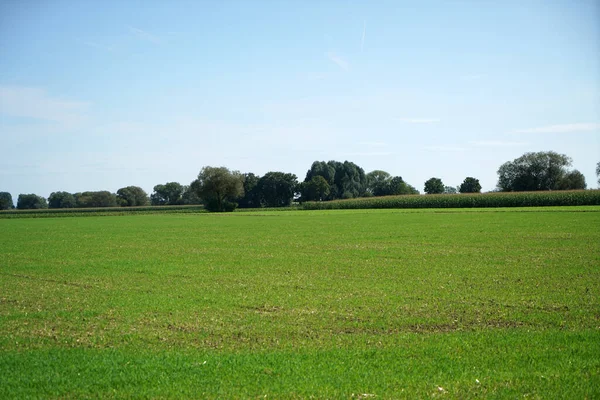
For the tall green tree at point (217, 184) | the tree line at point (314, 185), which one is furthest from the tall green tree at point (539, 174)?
the tall green tree at point (217, 184)

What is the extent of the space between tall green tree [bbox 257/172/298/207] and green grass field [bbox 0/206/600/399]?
150567 millimetres

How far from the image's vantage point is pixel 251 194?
17812 cm

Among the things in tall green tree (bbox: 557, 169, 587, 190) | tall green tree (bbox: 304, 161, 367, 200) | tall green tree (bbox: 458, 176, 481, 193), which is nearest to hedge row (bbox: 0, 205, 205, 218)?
tall green tree (bbox: 304, 161, 367, 200)

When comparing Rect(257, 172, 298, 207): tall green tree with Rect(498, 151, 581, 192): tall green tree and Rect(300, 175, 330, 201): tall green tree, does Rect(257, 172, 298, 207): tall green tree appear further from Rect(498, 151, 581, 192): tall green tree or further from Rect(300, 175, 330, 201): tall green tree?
Rect(498, 151, 581, 192): tall green tree

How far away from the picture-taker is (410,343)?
9.59m

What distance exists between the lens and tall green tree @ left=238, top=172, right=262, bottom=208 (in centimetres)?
17716

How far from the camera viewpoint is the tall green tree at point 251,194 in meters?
177

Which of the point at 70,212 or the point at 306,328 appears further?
the point at 70,212

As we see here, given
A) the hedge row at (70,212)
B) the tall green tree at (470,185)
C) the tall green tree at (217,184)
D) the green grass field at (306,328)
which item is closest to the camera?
the green grass field at (306,328)

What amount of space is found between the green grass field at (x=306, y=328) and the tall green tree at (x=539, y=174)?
442ft

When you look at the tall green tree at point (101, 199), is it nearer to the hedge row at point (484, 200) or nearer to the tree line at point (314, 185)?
the tree line at point (314, 185)

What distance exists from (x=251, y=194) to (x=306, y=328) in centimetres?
16822

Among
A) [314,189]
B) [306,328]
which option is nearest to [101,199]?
[314,189]

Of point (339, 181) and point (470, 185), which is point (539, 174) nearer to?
point (470, 185)
